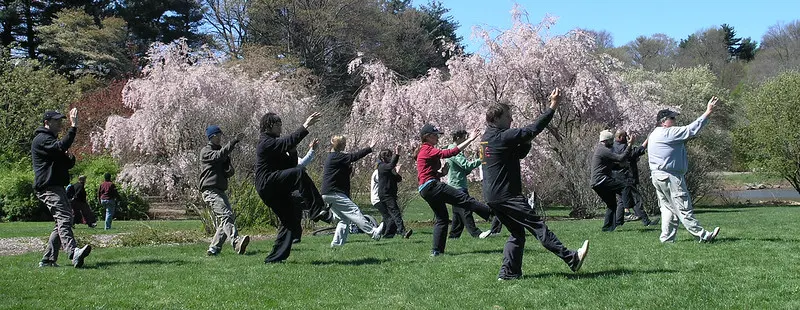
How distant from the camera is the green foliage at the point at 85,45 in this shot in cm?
4353

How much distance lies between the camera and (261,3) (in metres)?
47.9

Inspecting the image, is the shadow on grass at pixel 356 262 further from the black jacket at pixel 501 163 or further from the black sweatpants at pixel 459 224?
the black sweatpants at pixel 459 224

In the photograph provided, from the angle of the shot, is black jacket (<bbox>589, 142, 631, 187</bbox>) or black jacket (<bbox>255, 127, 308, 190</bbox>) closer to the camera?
black jacket (<bbox>255, 127, 308, 190</bbox>)

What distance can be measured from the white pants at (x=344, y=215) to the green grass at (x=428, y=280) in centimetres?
55

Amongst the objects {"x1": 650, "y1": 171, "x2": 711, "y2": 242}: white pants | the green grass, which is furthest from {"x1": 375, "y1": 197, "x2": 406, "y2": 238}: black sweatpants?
{"x1": 650, "y1": 171, "x2": 711, "y2": 242}: white pants

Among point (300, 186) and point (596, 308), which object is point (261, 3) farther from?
point (596, 308)

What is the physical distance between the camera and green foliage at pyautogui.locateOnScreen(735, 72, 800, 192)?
35.1m

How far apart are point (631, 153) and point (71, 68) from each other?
139 feet

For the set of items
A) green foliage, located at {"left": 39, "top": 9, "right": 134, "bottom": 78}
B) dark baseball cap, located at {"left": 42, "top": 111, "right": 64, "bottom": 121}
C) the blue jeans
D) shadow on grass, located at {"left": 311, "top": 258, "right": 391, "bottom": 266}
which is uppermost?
green foliage, located at {"left": 39, "top": 9, "right": 134, "bottom": 78}

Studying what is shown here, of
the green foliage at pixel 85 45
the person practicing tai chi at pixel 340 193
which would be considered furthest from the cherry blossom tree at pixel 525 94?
the green foliage at pixel 85 45

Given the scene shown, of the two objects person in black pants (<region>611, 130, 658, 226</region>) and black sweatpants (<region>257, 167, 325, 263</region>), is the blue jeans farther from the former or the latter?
person in black pants (<region>611, 130, 658, 226</region>)

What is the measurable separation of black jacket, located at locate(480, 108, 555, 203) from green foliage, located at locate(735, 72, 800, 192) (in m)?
32.4

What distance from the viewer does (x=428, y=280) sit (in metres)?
7.11

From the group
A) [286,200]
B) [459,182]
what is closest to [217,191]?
[286,200]
